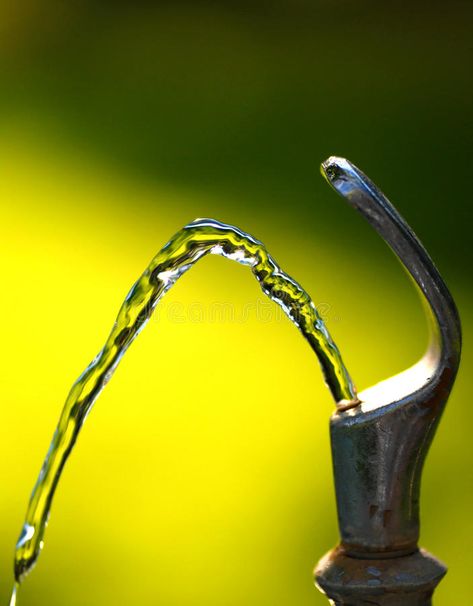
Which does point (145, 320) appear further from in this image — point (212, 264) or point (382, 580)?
point (212, 264)

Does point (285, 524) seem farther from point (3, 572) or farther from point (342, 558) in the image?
point (342, 558)

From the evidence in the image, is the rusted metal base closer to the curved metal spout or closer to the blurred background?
the curved metal spout

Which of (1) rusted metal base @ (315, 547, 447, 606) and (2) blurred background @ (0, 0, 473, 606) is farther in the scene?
(2) blurred background @ (0, 0, 473, 606)

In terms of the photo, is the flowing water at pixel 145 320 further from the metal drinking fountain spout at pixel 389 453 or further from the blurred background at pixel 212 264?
the blurred background at pixel 212 264

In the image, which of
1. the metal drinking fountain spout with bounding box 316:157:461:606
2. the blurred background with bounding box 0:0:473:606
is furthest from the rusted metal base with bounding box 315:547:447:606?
the blurred background with bounding box 0:0:473:606

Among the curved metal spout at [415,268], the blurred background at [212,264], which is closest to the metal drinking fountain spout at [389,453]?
the curved metal spout at [415,268]
